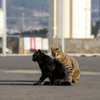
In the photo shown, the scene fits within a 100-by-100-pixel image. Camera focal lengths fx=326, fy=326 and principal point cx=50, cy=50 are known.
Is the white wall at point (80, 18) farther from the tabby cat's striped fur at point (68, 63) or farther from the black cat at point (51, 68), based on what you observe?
the black cat at point (51, 68)

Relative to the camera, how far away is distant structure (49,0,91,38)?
44594mm

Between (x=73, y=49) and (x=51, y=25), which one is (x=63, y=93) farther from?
(x=51, y=25)

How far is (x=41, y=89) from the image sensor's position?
831cm

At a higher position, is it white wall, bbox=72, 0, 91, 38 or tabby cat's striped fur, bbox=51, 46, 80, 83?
white wall, bbox=72, 0, 91, 38

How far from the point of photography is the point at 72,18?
44656mm

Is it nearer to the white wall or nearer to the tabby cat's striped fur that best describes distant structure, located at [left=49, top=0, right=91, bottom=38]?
the white wall

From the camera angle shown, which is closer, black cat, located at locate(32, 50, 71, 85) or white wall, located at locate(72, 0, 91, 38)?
black cat, located at locate(32, 50, 71, 85)

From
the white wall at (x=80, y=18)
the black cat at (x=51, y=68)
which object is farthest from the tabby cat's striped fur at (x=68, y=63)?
the white wall at (x=80, y=18)

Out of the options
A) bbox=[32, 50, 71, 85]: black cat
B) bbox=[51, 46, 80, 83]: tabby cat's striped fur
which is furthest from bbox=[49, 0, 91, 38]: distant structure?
bbox=[32, 50, 71, 85]: black cat

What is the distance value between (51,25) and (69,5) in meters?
4.69

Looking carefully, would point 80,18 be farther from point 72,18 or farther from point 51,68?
point 51,68

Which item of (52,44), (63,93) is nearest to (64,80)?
(63,93)

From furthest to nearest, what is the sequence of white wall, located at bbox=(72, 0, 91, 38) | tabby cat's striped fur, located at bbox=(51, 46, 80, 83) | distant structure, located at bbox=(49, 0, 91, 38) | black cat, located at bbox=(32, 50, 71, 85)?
white wall, located at bbox=(72, 0, 91, 38), distant structure, located at bbox=(49, 0, 91, 38), tabby cat's striped fur, located at bbox=(51, 46, 80, 83), black cat, located at bbox=(32, 50, 71, 85)

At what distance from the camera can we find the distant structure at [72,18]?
44.6 meters
